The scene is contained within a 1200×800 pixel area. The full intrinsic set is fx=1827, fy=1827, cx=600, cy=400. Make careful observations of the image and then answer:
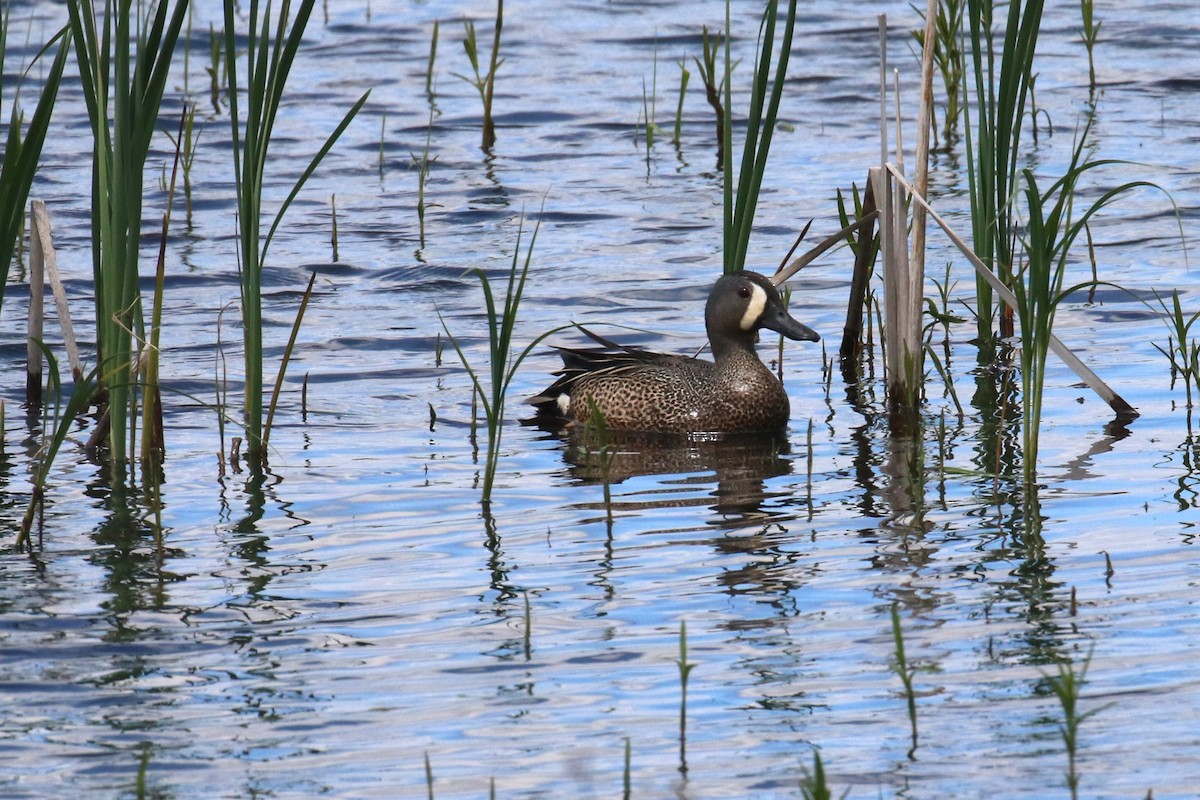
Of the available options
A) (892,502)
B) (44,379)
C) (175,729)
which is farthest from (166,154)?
(175,729)

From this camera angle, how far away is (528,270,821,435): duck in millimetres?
8039

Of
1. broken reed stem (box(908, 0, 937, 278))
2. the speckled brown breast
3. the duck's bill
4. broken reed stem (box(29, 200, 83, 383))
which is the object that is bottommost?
the speckled brown breast

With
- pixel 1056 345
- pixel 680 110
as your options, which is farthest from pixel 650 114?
pixel 1056 345

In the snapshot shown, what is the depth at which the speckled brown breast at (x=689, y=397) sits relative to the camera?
8008 mm

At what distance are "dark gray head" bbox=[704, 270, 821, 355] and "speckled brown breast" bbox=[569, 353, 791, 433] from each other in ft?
0.46

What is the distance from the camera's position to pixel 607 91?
15.8m

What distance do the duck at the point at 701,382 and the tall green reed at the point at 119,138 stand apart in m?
2.45

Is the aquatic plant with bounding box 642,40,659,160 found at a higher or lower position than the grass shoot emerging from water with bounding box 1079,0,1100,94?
lower


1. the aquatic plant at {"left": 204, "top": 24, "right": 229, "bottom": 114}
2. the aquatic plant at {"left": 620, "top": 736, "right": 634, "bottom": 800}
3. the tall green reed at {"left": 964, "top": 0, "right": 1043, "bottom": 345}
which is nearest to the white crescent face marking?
the tall green reed at {"left": 964, "top": 0, "right": 1043, "bottom": 345}

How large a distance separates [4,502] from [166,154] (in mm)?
7860

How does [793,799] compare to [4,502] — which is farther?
[4,502]

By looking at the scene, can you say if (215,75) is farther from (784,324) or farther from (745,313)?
(784,324)

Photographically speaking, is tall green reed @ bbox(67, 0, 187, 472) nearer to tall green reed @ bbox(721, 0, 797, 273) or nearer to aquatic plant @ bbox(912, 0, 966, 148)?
tall green reed @ bbox(721, 0, 797, 273)

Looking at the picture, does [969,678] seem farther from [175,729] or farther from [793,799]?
[175,729]
